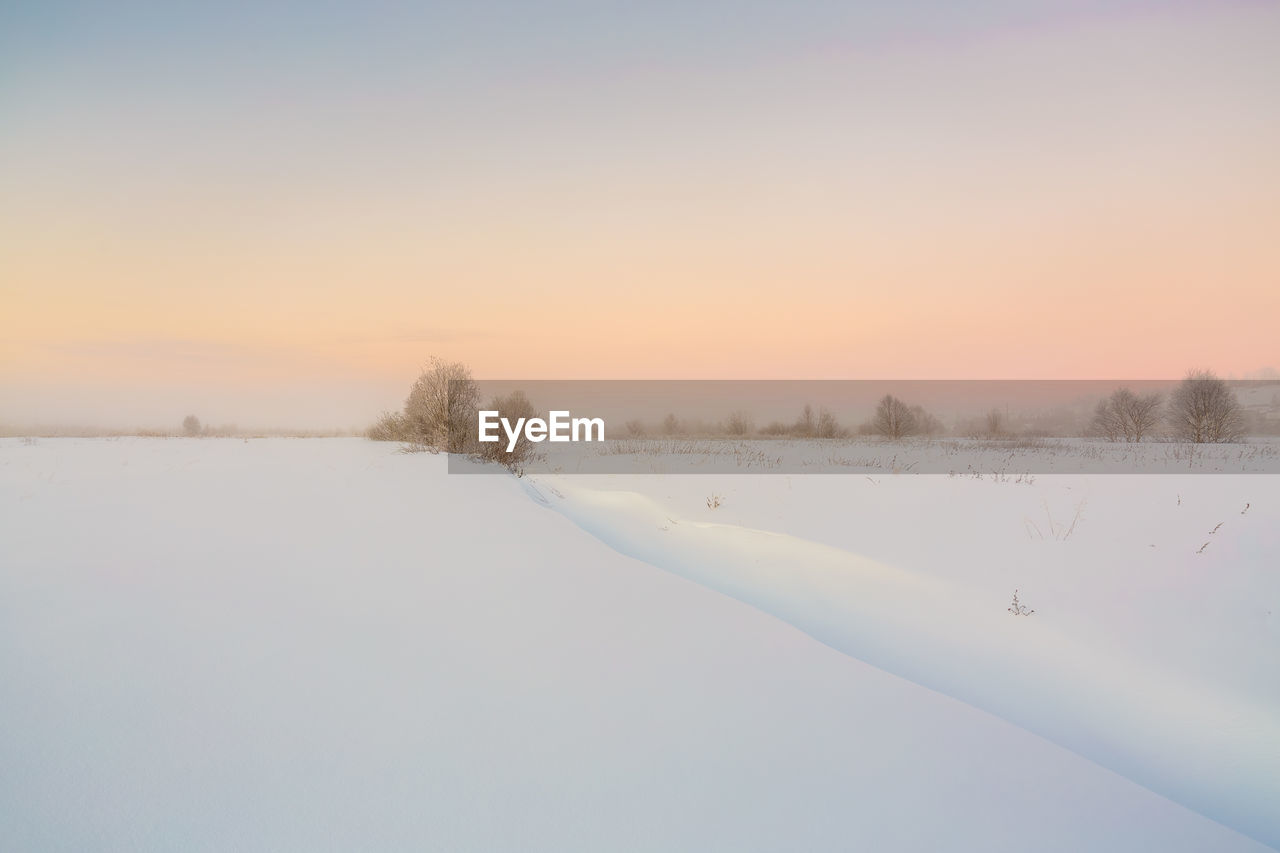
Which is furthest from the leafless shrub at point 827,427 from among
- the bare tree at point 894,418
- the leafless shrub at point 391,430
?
the leafless shrub at point 391,430

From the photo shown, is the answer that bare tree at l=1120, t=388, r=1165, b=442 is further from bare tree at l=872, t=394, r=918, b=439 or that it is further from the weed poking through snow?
the weed poking through snow

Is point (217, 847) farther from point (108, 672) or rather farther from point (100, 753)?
point (108, 672)

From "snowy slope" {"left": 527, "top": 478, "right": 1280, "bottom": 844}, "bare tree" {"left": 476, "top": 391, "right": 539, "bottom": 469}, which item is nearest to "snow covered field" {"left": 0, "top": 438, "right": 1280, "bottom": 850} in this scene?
"snowy slope" {"left": 527, "top": 478, "right": 1280, "bottom": 844}

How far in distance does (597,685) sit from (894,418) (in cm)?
4336

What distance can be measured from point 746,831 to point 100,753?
2.29 metres

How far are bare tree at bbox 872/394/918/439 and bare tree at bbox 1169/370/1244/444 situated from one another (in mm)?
13763

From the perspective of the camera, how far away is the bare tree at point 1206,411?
31.8 metres

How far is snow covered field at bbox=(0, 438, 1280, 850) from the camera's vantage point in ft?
7.13

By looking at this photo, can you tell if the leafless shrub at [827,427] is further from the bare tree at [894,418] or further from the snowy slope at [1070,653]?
the snowy slope at [1070,653]

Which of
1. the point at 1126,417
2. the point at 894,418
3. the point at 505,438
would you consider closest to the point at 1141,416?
the point at 1126,417

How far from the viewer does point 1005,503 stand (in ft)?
32.8

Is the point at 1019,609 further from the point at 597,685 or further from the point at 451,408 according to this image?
the point at 451,408

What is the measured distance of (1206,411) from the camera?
32156 millimetres

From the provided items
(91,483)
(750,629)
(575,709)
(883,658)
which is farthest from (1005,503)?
(91,483)
